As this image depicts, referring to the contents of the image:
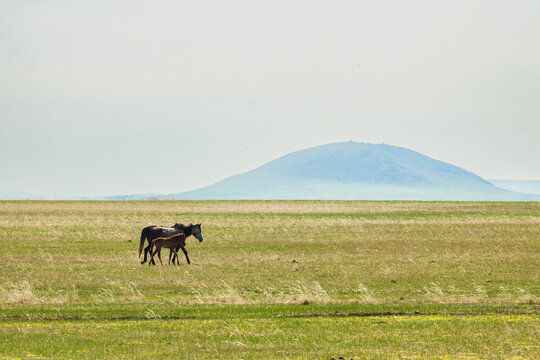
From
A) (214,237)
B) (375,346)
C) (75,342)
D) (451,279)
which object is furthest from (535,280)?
(214,237)

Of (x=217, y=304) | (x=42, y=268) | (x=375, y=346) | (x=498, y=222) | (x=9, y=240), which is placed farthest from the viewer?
(x=498, y=222)

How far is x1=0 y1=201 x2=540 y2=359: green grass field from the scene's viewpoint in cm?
1546

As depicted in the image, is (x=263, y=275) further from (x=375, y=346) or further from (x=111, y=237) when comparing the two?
(x=111, y=237)

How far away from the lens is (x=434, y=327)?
17.5 m

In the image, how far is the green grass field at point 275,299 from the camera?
15461 millimetres

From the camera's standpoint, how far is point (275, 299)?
22609 millimetres

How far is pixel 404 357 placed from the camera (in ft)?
46.5

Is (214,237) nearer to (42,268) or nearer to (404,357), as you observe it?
(42,268)

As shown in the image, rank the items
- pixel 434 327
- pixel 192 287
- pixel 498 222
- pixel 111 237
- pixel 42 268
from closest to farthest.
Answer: pixel 434 327 < pixel 192 287 < pixel 42 268 < pixel 111 237 < pixel 498 222

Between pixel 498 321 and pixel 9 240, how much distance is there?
35.5 m

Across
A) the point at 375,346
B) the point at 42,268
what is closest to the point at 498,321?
the point at 375,346

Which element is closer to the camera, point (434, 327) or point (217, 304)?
point (434, 327)

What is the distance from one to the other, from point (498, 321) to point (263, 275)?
12.6m

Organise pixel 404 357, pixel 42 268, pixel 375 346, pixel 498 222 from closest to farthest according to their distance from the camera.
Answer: pixel 404 357 < pixel 375 346 < pixel 42 268 < pixel 498 222
